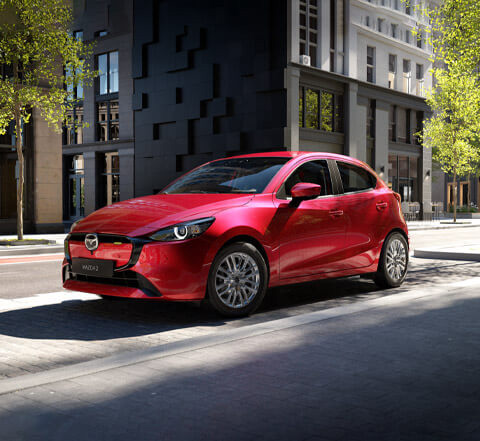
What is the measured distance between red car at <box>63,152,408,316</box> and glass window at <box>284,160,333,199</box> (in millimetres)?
13

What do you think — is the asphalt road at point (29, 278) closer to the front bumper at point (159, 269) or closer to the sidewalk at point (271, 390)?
the front bumper at point (159, 269)

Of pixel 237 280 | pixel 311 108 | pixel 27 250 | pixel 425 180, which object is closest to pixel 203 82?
pixel 311 108

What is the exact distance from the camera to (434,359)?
4527 millimetres

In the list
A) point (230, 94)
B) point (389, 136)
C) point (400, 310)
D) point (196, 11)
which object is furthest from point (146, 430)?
point (389, 136)

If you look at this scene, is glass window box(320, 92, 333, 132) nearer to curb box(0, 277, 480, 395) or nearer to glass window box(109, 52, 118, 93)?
glass window box(109, 52, 118, 93)

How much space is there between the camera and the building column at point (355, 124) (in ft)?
111

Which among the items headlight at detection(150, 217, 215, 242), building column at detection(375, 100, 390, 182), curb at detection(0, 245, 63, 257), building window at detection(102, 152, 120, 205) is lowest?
curb at detection(0, 245, 63, 257)

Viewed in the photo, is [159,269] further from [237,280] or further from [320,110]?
[320,110]

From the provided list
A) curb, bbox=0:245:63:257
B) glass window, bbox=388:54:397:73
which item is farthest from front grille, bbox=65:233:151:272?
glass window, bbox=388:54:397:73

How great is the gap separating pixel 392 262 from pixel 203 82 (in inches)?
1057

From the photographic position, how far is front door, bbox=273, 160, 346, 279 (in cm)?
666

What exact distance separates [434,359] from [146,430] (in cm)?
236

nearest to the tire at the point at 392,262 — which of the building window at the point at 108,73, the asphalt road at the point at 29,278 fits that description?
the asphalt road at the point at 29,278

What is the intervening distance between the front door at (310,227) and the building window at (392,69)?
3273cm
